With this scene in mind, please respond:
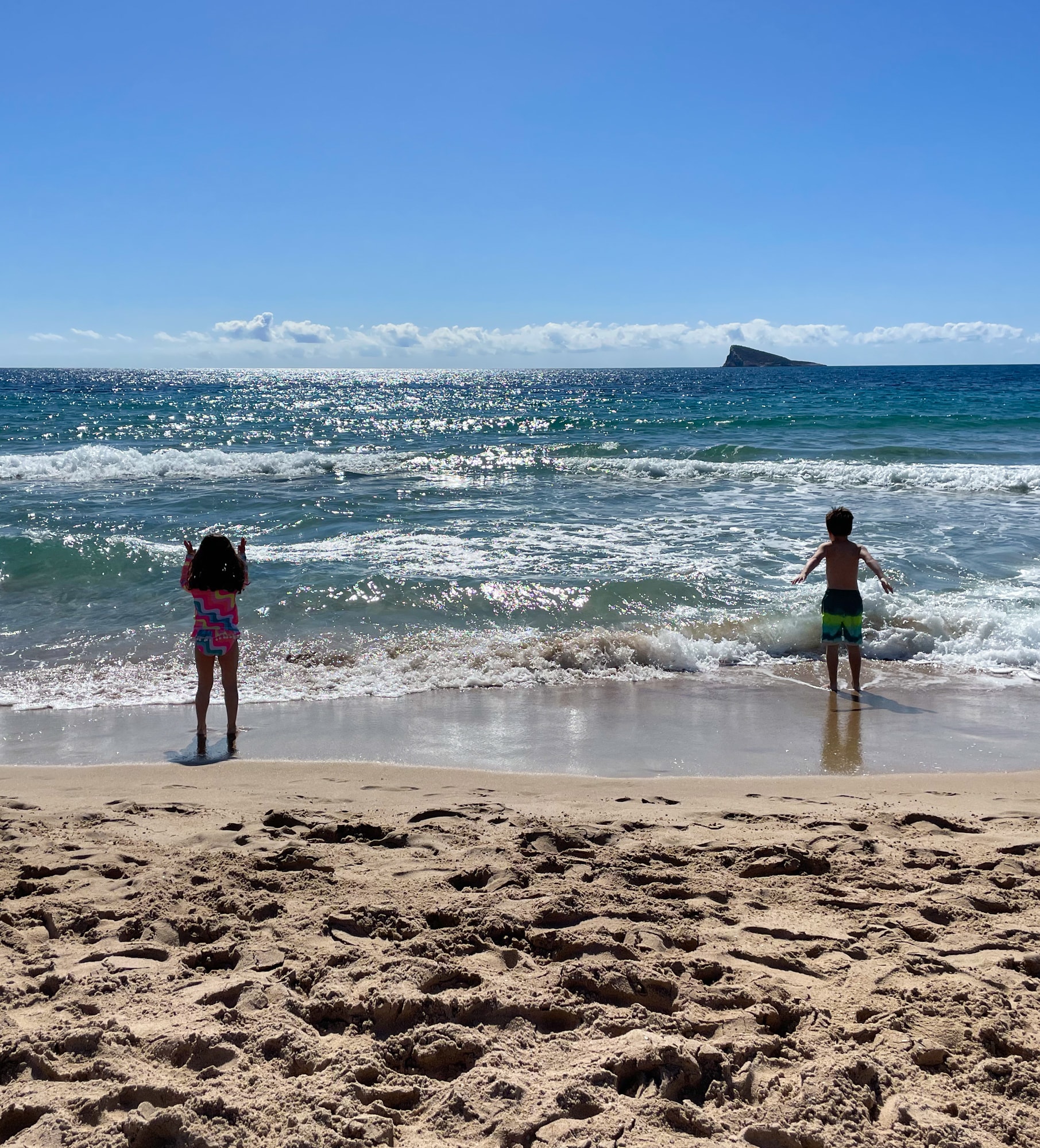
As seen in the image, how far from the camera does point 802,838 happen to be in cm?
387

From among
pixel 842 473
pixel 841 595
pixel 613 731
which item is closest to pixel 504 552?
pixel 841 595

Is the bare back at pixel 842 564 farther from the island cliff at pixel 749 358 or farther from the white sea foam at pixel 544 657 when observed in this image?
the island cliff at pixel 749 358

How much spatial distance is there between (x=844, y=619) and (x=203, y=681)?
5209 millimetres

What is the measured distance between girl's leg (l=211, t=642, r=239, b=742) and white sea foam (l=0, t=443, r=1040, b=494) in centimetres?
1421

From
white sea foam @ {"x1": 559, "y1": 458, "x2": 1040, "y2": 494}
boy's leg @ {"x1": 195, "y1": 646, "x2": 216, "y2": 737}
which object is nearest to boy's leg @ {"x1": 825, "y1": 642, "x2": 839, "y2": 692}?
boy's leg @ {"x1": 195, "y1": 646, "x2": 216, "y2": 737}

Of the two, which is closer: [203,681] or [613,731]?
[203,681]

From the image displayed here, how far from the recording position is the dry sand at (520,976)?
2189 mm

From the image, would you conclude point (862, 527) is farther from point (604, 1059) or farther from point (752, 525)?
point (604, 1059)

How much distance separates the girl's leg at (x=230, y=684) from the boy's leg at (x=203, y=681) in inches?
3.2

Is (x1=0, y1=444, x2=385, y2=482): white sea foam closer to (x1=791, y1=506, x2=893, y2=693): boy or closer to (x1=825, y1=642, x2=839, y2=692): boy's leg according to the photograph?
(x1=791, y1=506, x2=893, y2=693): boy

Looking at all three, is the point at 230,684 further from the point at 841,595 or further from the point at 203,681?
the point at 841,595

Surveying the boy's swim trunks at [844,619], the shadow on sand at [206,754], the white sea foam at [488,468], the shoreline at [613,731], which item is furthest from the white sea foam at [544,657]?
the white sea foam at [488,468]

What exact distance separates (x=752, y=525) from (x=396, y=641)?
728cm

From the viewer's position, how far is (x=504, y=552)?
38.3ft
